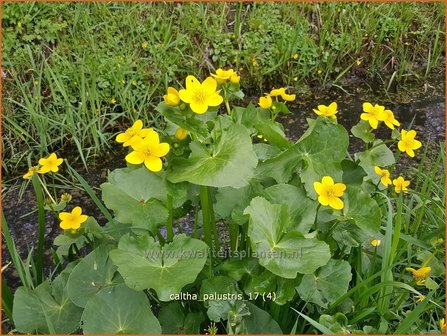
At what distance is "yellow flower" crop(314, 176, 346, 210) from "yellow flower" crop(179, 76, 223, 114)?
1.17 ft

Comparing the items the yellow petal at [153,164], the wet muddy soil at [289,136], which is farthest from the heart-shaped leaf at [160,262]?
the wet muddy soil at [289,136]

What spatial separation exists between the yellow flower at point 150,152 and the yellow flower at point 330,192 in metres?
0.42

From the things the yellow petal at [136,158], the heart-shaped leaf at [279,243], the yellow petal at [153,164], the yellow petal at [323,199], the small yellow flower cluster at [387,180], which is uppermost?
the yellow petal at [136,158]

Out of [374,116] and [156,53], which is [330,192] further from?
[156,53]

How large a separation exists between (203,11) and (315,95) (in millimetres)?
900

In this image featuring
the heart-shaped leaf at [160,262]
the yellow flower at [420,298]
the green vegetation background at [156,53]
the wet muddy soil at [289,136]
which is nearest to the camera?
the heart-shaped leaf at [160,262]

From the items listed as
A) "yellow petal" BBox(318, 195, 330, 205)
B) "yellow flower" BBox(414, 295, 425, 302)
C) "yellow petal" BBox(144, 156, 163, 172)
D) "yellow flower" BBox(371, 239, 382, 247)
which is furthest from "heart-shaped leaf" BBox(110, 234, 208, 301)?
"yellow flower" BBox(414, 295, 425, 302)

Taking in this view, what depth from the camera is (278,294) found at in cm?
152

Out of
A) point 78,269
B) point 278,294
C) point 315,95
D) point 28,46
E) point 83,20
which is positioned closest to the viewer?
point 278,294

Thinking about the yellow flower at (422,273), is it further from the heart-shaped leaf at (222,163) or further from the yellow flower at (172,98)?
the yellow flower at (172,98)

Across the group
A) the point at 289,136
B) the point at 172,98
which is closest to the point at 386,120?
the point at 172,98

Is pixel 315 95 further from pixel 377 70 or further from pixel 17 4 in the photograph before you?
pixel 17 4

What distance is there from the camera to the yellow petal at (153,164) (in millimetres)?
1412

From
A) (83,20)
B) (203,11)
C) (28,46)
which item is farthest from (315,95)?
(28,46)
